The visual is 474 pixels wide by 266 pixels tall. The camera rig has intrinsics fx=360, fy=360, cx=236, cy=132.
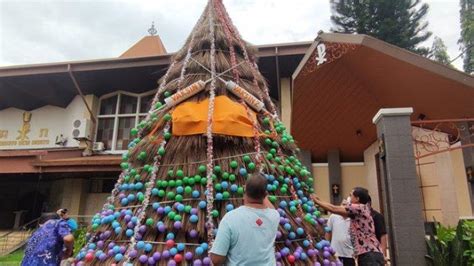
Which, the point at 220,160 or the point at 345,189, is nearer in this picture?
the point at 220,160

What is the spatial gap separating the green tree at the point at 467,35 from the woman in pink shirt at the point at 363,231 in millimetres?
27120

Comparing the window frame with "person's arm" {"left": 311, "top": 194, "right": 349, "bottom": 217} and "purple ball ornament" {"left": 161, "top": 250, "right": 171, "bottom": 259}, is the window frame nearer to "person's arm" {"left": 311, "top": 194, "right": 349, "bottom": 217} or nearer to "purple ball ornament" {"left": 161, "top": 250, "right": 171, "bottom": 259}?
"person's arm" {"left": 311, "top": 194, "right": 349, "bottom": 217}

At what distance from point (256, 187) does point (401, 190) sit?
300 centimetres

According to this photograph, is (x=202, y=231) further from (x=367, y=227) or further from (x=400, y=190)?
(x=400, y=190)

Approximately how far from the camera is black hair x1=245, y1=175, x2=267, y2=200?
216 cm

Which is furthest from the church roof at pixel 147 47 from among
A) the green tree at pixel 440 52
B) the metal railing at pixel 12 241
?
the green tree at pixel 440 52

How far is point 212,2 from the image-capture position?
448 cm

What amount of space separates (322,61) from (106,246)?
5.15m

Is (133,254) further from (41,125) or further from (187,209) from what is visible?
(41,125)

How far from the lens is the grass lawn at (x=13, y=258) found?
918 cm

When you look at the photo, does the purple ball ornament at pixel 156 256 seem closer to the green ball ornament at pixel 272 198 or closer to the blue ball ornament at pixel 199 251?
the blue ball ornament at pixel 199 251

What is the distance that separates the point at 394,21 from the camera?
1953 cm

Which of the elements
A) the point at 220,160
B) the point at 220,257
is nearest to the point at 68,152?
the point at 220,160

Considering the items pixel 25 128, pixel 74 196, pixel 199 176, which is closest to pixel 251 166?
pixel 199 176
